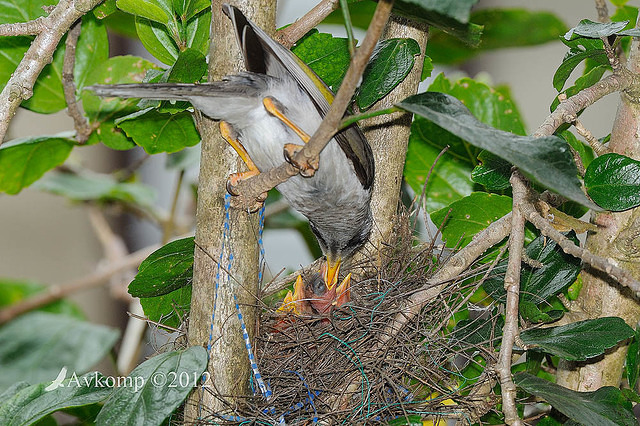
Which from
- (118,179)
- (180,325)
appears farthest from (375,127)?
(118,179)

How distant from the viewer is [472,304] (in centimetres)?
170

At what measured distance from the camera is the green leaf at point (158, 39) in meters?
1.52

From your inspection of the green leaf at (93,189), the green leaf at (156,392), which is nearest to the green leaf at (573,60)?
the green leaf at (156,392)

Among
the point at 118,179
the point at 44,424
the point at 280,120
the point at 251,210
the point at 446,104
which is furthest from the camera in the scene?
the point at 118,179

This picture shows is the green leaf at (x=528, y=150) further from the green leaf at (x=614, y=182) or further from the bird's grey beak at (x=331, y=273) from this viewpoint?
the bird's grey beak at (x=331, y=273)

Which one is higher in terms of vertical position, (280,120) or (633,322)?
(280,120)

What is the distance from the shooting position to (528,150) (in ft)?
3.04

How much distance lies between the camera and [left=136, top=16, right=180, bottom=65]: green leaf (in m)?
1.52

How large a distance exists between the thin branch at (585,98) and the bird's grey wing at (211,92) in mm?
622

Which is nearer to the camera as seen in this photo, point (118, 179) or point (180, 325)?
point (180, 325)

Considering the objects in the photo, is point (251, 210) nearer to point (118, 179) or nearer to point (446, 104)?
point (446, 104)

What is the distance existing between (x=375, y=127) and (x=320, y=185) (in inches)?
8.7

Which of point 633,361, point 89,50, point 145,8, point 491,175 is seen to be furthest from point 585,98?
point 89,50

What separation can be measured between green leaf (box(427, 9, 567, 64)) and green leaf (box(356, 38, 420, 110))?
882 mm
